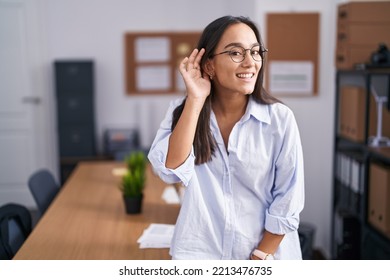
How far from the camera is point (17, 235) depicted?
1.88 metres

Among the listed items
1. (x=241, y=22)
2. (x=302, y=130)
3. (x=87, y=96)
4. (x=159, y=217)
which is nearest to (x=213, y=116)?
(x=241, y=22)

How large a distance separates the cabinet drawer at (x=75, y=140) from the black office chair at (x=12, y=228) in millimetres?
2197

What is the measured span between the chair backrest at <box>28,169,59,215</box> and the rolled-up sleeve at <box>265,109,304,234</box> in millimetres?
1458

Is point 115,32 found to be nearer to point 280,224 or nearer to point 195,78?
point 195,78

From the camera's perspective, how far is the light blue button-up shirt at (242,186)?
3.92 feet

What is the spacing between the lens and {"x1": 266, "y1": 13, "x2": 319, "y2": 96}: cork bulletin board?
3246 mm

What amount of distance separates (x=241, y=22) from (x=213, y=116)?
0.80ft

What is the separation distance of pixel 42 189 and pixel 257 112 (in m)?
1.61

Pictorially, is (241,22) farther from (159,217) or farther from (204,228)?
(159,217)

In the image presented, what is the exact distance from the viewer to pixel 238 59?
1.13 metres

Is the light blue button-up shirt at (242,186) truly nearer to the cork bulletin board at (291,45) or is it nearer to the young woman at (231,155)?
the young woman at (231,155)

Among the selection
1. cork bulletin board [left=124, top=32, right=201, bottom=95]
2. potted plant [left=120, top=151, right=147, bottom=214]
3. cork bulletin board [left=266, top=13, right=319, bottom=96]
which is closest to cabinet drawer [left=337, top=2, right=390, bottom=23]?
cork bulletin board [left=266, top=13, right=319, bottom=96]

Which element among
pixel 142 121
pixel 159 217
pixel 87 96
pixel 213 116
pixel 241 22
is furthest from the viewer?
pixel 142 121

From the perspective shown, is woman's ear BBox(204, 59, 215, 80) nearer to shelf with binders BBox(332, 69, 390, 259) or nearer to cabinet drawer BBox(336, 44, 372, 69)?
shelf with binders BBox(332, 69, 390, 259)
